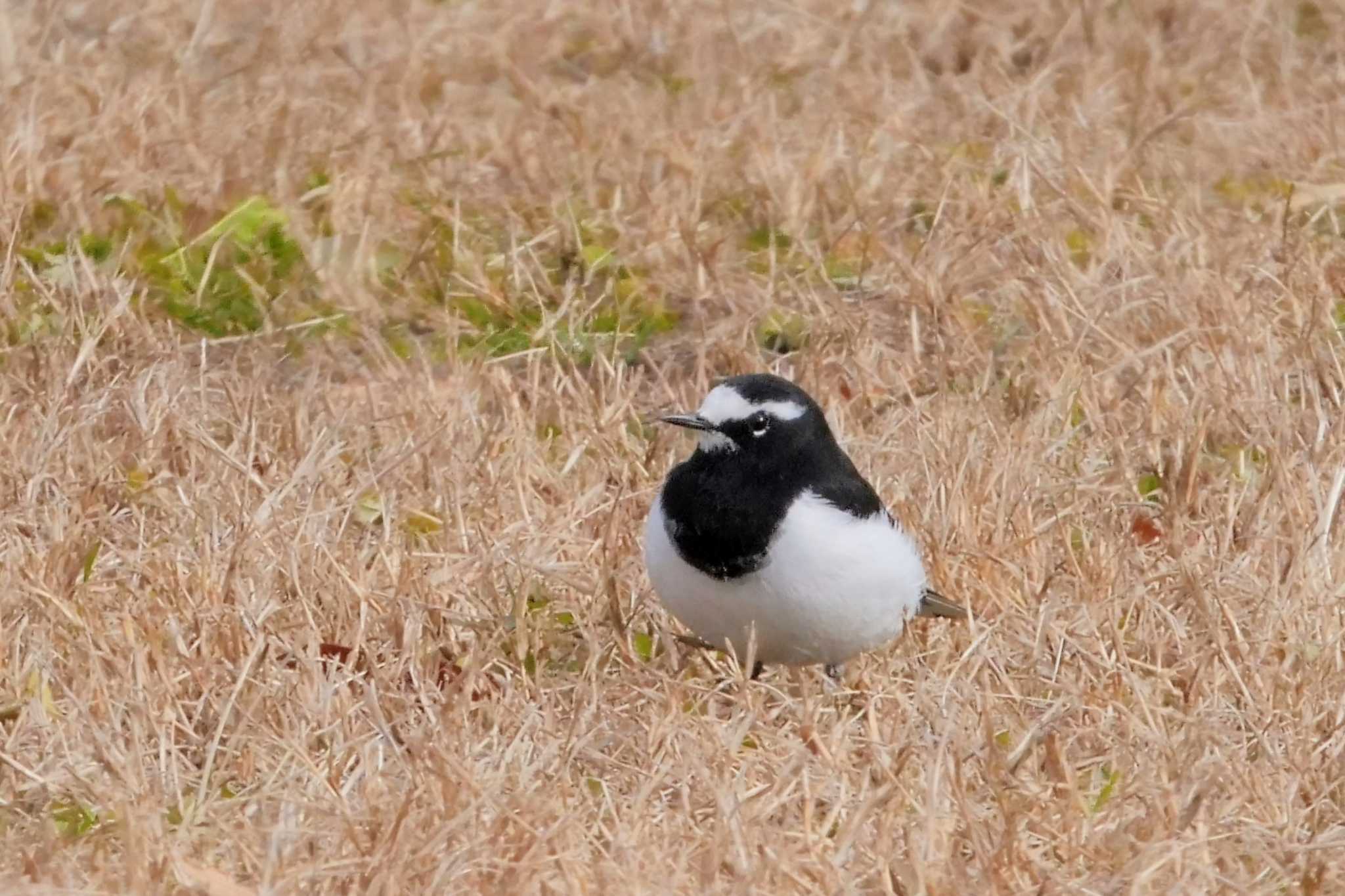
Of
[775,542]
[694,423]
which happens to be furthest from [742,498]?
[694,423]

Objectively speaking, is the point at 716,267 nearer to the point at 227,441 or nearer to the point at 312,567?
the point at 227,441

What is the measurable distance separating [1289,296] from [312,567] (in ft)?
10.7

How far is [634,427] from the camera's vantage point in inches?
278

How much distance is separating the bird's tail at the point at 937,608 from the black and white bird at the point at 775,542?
59 mm

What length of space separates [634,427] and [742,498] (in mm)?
1771

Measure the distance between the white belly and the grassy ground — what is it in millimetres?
155

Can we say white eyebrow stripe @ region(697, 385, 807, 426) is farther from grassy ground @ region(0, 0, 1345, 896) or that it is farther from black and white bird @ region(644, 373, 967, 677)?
grassy ground @ region(0, 0, 1345, 896)

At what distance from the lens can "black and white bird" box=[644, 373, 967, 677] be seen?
5262 millimetres

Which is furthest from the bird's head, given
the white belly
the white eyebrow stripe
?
the white belly

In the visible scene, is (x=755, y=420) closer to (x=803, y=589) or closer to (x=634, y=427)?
(x=803, y=589)

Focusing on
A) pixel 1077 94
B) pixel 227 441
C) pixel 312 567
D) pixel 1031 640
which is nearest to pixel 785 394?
pixel 1031 640

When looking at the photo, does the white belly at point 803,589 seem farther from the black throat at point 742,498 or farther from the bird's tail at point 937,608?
the bird's tail at point 937,608

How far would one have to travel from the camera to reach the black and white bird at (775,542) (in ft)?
17.3

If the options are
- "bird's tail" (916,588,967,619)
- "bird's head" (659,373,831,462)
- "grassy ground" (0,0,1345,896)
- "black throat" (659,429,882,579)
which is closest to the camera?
"grassy ground" (0,0,1345,896)
